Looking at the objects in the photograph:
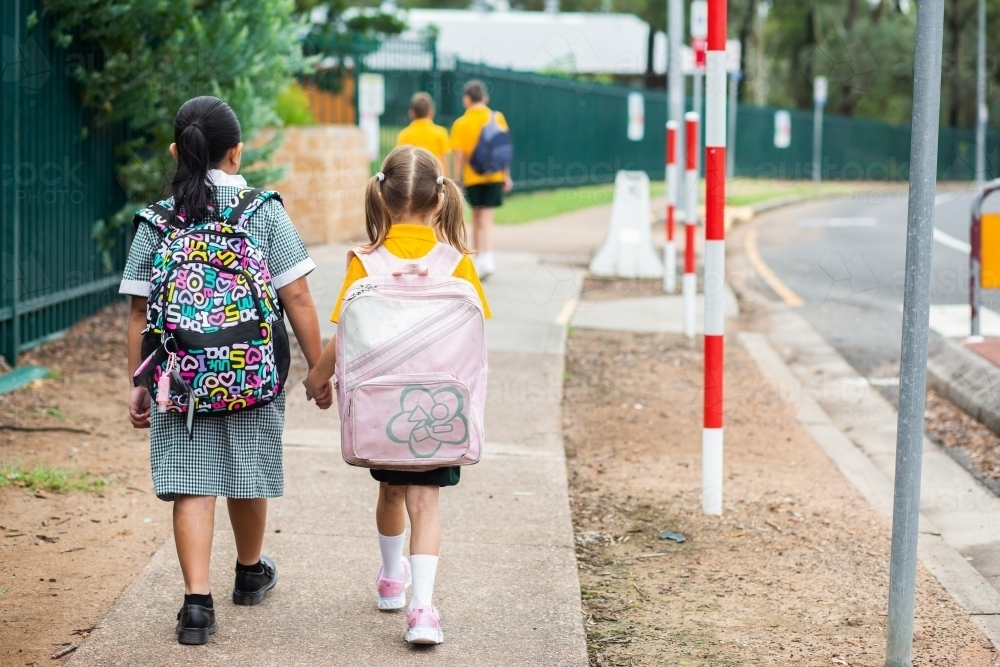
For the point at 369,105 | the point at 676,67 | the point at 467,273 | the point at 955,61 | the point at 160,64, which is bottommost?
the point at 467,273

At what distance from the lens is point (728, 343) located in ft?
30.6

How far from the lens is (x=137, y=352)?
3.47 meters

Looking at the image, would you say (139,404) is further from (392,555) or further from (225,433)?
(392,555)

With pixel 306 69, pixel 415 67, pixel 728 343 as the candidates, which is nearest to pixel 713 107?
pixel 728 343

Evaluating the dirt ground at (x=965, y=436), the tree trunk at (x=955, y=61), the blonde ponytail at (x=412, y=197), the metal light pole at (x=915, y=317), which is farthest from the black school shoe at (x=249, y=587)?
the tree trunk at (x=955, y=61)

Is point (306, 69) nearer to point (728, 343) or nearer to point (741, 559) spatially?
point (728, 343)

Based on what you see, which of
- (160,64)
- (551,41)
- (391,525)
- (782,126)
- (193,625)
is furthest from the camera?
(551,41)

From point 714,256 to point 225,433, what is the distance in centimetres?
227

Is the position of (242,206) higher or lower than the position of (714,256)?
higher

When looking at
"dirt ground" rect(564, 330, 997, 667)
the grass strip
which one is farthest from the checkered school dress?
the grass strip

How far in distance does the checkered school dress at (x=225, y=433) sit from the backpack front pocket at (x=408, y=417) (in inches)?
14.5

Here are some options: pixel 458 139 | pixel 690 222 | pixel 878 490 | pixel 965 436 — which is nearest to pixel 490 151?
pixel 458 139

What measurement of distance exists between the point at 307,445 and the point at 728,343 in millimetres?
4402

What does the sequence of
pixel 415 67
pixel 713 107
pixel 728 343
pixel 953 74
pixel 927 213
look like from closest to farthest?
1. pixel 927 213
2. pixel 713 107
3. pixel 728 343
4. pixel 415 67
5. pixel 953 74
